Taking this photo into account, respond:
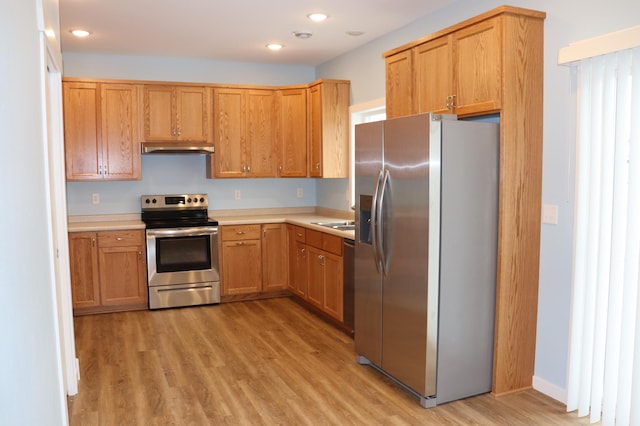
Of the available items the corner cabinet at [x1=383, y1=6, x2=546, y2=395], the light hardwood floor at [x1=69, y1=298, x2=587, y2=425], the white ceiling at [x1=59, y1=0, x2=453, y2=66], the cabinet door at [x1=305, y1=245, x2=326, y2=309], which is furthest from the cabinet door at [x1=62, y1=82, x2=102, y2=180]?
the corner cabinet at [x1=383, y1=6, x2=546, y2=395]

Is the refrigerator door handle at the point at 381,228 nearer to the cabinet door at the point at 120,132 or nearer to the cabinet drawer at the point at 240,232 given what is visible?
the cabinet drawer at the point at 240,232

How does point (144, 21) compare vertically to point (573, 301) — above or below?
above

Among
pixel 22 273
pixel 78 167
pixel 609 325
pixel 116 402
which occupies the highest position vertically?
pixel 78 167

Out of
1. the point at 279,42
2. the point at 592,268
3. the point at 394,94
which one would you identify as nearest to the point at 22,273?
the point at 592,268

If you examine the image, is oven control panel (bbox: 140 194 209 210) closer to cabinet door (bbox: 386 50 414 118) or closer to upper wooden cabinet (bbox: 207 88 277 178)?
upper wooden cabinet (bbox: 207 88 277 178)

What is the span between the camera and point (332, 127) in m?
5.63

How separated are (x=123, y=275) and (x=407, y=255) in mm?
3255

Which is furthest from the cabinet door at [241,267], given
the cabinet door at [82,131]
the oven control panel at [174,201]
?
the cabinet door at [82,131]

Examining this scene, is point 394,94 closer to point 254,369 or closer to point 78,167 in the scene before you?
point 254,369

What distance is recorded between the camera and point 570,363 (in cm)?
303

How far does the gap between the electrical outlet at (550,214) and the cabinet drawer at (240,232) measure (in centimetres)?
325

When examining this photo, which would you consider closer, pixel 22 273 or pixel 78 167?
pixel 22 273

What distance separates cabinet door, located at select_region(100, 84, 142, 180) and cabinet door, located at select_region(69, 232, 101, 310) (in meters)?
0.71

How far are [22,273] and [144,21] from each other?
333 cm
